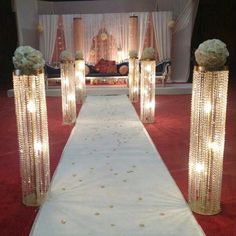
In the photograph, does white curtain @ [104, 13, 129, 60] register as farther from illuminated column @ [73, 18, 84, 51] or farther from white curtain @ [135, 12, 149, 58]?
illuminated column @ [73, 18, 84, 51]

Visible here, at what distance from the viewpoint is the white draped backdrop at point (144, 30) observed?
11.3 meters

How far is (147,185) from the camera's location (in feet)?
10.8

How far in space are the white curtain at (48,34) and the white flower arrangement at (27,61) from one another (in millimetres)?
9055

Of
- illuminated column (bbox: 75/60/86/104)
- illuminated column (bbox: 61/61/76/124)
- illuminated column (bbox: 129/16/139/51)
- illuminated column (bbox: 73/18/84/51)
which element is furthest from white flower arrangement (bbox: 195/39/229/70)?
illuminated column (bbox: 73/18/84/51)

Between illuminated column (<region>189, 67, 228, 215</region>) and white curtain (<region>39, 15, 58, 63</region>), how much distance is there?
947 centimetres

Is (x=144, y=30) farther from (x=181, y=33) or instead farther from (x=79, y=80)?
(x=79, y=80)

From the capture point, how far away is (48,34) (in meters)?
11.5

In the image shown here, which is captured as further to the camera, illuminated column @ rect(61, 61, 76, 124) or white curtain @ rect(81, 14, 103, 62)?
white curtain @ rect(81, 14, 103, 62)

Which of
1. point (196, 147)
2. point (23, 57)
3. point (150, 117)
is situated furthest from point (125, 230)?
point (150, 117)

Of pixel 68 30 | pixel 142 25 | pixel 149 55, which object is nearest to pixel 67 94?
pixel 149 55

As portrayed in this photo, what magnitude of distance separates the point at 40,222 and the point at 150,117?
373 centimetres

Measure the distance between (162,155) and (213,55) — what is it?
1960 millimetres

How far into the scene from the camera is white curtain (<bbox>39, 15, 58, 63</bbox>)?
451 inches

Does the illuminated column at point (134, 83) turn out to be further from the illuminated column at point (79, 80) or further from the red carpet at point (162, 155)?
the illuminated column at point (79, 80)
